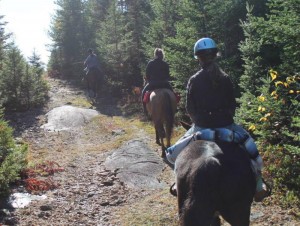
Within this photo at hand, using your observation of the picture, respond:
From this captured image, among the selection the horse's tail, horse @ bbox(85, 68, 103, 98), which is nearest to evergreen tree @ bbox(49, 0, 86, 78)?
horse @ bbox(85, 68, 103, 98)

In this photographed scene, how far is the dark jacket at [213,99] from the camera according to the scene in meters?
4.65

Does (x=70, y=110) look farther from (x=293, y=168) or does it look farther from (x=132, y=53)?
(x=293, y=168)

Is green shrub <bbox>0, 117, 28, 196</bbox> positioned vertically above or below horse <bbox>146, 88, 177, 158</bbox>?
below

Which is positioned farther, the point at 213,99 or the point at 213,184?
the point at 213,99

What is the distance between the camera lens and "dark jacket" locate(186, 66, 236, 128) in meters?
4.65

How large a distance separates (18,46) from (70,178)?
12.0 m

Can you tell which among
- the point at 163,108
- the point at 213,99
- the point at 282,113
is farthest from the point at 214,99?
the point at 163,108

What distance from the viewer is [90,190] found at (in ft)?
26.8

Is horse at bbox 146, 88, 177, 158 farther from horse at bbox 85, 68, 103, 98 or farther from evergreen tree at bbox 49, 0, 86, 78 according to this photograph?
evergreen tree at bbox 49, 0, 86, 78

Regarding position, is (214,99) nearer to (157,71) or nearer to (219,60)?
(157,71)

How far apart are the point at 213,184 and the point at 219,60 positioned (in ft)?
29.4

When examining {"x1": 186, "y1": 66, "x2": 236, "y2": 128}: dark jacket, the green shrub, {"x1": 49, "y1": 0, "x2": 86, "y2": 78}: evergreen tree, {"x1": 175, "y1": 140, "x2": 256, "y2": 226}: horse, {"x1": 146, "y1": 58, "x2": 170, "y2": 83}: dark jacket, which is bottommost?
the green shrub

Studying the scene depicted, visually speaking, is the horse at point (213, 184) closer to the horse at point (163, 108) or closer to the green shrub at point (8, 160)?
the green shrub at point (8, 160)

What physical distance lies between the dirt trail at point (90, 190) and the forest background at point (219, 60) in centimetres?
92
